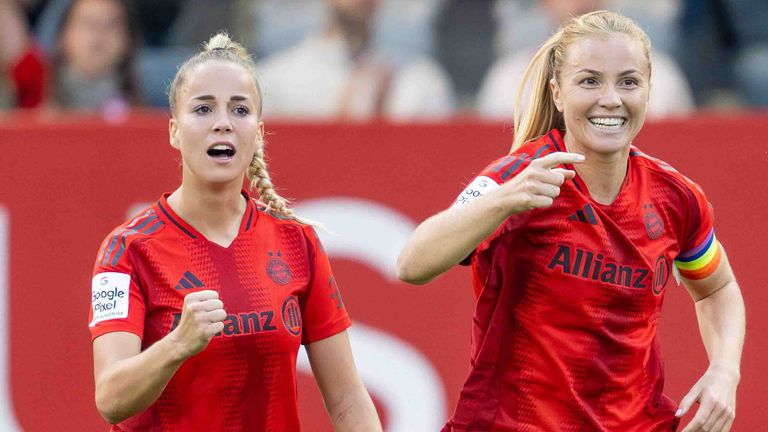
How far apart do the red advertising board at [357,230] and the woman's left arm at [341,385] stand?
2.12 metres

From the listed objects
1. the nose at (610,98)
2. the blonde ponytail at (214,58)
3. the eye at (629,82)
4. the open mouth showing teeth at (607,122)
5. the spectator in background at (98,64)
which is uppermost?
the spectator in background at (98,64)

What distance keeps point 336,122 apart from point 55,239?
136 cm

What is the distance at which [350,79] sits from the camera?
734cm

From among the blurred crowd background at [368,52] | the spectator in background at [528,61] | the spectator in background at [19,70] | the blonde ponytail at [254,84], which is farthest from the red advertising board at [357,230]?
the blonde ponytail at [254,84]

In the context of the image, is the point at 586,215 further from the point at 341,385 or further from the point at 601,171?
the point at 341,385

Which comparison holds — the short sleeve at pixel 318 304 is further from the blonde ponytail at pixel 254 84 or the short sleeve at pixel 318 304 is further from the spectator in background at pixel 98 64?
the spectator in background at pixel 98 64

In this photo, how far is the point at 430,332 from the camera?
19.3ft

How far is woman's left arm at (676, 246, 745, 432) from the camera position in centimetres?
374

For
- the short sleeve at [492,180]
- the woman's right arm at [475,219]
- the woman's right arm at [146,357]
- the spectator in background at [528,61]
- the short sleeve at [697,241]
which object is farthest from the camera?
the spectator in background at [528,61]

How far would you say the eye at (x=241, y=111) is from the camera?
3.58 meters

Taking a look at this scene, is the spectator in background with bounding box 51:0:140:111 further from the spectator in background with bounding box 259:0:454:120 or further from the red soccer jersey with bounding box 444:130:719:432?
the red soccer jersey with bounding box 444:130:719:432

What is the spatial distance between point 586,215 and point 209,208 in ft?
3.41

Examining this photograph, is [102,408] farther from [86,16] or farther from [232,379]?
[86,16]

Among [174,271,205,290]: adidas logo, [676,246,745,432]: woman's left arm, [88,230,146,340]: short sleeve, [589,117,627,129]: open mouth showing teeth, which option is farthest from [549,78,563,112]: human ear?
[88,230,146,340]: short sleeve
